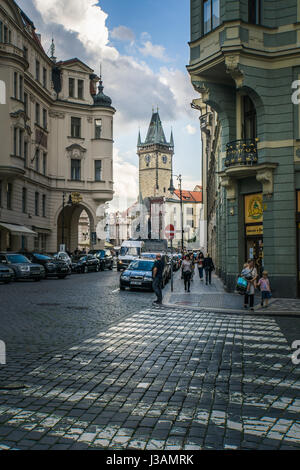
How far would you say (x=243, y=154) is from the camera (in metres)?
21.6

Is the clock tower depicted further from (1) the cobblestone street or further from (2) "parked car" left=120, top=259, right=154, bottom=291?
(1) the cobblestone street

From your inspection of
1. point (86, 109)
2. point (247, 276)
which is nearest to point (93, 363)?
point (247, 276)

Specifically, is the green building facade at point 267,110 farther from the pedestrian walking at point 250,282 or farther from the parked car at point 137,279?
the parked car at point 137,279

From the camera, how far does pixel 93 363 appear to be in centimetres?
831

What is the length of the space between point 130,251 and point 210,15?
26.8 meters

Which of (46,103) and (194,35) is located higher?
(46,103)

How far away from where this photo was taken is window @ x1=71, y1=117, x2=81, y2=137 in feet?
186

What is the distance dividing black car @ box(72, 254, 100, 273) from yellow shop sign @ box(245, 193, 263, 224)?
2267cm

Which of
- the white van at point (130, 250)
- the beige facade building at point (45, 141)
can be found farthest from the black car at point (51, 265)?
the white van at point (130, 250)

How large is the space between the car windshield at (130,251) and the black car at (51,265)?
12523 millimetres

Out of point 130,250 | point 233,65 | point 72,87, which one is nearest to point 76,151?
point 72,87

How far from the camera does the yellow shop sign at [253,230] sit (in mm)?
21786
